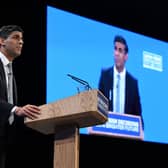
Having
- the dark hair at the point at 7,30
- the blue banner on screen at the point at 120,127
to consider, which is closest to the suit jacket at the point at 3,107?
the dark hair at the point at 7,30

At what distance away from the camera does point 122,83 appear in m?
3.99

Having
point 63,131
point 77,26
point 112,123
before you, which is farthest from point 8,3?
point 63,131

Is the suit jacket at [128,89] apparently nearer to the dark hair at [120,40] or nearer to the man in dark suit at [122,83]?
the man in dark suit at [122,83]

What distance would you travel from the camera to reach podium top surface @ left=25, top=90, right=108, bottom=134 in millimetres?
1451

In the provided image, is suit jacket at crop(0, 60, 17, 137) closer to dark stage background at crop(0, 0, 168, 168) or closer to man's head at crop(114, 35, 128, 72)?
dark stage background at crop(0, 0, 168, 168)

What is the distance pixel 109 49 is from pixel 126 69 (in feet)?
0.80

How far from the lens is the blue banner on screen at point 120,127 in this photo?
3.64 metres

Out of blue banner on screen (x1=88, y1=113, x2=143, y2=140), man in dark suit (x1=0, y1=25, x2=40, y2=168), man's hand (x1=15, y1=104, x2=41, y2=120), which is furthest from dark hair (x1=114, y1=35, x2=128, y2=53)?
man's hand (x1=15, y1=104, x2=41, y2=120)

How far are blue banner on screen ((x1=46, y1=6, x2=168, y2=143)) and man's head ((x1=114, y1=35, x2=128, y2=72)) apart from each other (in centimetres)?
4

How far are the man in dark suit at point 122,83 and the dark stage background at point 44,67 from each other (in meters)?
0.36

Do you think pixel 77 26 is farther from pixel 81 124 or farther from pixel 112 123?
pixel 81 124

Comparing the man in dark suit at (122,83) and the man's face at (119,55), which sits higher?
the man's face at (119,55)

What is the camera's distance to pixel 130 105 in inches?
156

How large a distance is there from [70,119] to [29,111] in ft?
0.49
